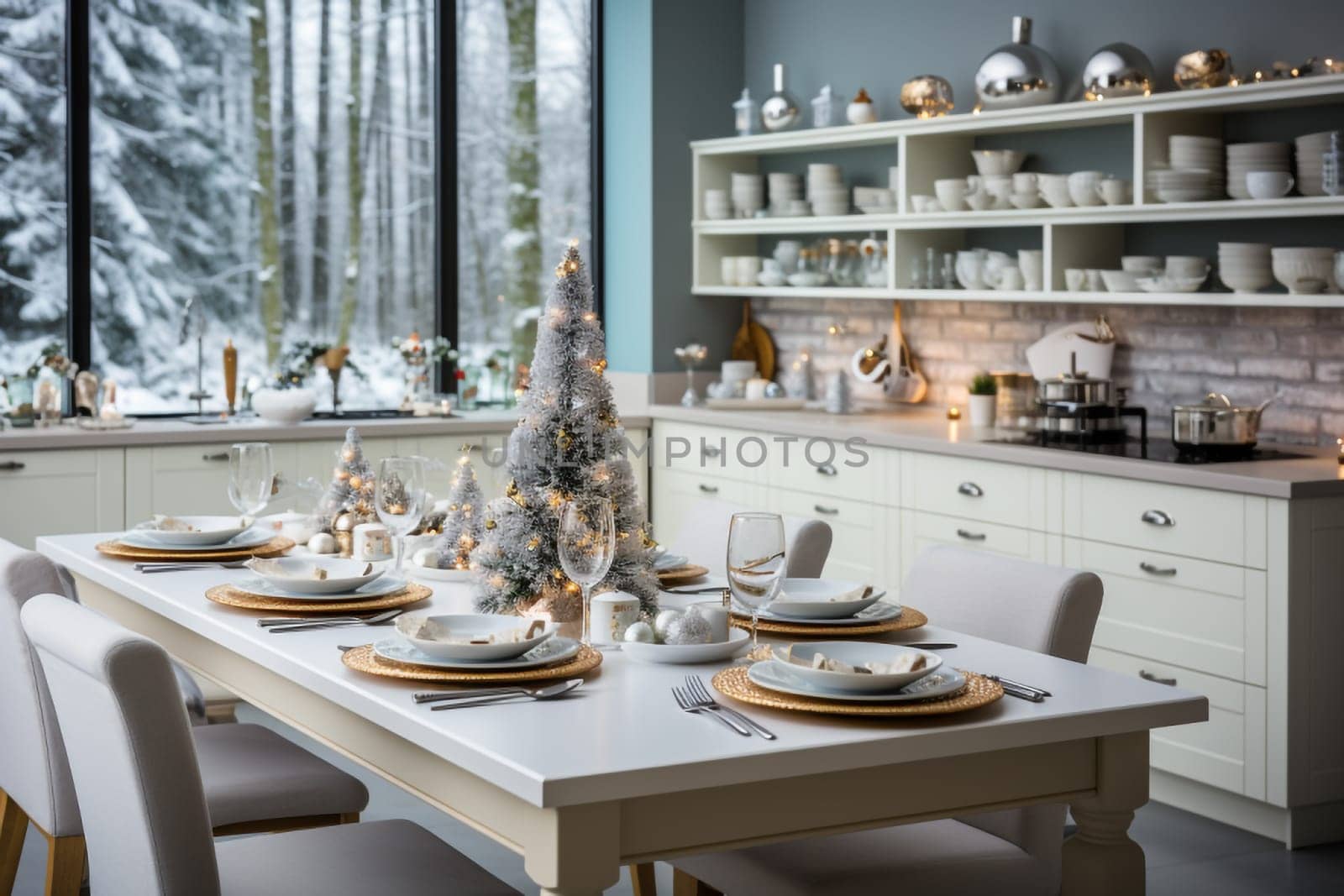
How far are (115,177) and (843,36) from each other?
2462 millimetres

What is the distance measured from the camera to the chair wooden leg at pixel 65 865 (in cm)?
244

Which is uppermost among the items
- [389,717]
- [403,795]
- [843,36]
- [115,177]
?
[843,36]

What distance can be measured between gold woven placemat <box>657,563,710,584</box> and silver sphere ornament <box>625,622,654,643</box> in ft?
1.71

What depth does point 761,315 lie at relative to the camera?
6062mm

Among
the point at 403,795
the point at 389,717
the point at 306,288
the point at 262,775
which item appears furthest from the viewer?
the point at 306,288

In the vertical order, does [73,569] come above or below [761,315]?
below

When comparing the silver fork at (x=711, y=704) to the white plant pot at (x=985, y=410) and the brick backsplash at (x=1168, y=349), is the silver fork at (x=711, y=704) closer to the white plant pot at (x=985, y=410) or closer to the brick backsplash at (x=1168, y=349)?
the brick backsplash at (x=1168, y=349)

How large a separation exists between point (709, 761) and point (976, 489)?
279cm

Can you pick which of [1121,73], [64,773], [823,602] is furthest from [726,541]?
[1121,73]

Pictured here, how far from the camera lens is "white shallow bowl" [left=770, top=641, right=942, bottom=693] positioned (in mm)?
1789

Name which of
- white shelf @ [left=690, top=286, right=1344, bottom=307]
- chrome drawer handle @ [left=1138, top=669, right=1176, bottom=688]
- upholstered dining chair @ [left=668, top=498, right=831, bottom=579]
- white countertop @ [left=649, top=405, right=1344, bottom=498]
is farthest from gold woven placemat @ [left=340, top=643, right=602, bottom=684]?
white shelf @ [left=690, top=286, right=1344, bottom=307]

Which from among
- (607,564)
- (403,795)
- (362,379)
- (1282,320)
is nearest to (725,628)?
(607,564)

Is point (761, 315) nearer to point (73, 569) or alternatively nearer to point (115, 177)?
point (115, 177)

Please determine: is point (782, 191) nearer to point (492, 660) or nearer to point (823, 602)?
point (823, 602)
